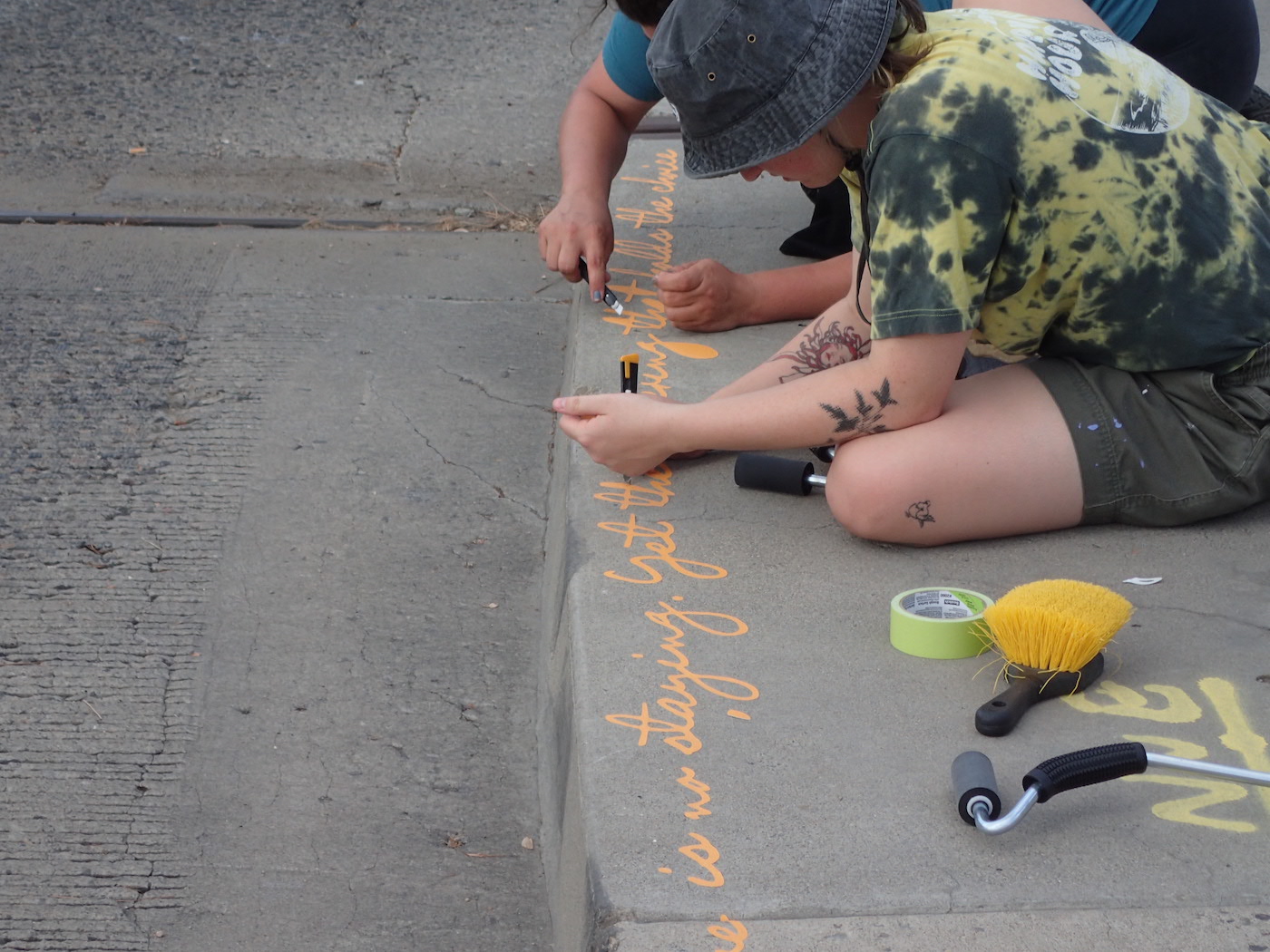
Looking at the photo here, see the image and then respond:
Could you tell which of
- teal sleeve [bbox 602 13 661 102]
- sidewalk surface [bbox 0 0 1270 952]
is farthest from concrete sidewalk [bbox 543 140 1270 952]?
teal sleeve [bbox 602 13 661 102]

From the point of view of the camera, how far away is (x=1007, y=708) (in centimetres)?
164

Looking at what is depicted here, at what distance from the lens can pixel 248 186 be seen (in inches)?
164

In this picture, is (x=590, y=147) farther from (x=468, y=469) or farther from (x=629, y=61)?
(x=468, y=469)

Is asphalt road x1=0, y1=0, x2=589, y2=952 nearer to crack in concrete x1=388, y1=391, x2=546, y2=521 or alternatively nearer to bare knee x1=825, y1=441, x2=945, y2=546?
crack in concrete x1=388, y1=391, x2=546, y2=521

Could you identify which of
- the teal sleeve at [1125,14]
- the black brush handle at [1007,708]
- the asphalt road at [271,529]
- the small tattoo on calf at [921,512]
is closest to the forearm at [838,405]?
the small tattoo on calf at [921,512]

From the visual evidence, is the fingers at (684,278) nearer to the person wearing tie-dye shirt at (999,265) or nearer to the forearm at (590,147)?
the forearm at (590,147)

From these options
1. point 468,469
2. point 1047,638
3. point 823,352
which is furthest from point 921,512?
point 468,469

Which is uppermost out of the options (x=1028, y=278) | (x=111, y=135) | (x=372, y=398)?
(x=1028, y=278)

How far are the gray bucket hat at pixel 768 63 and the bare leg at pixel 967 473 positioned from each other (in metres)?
0.48

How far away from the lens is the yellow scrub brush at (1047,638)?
5.41 feet

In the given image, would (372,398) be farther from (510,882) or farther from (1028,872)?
(1028,872)

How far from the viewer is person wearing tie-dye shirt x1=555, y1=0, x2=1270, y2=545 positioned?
1.76 m

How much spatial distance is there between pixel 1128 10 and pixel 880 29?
1104mm

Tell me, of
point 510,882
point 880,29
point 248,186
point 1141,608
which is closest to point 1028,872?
point 1141,608
